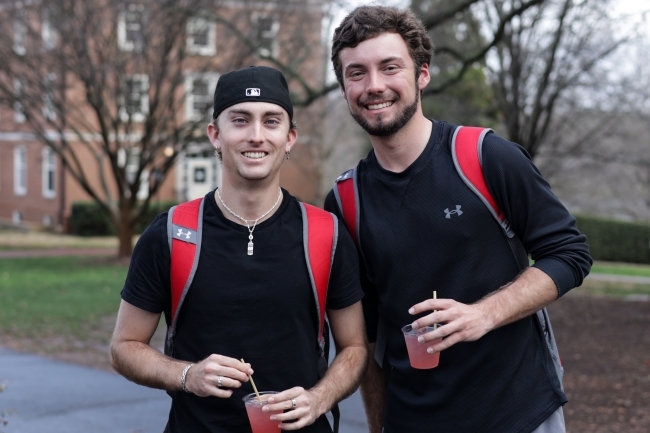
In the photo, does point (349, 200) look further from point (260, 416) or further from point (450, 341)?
point (260, 416)

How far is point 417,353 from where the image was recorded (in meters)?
2.87

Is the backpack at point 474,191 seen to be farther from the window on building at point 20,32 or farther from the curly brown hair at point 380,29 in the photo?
the window on building at point 20,32

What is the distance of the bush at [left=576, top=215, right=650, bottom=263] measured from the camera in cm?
3362

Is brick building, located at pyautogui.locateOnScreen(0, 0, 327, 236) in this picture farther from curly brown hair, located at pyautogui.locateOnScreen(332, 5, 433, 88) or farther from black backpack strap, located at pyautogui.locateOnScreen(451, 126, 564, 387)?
black backpack strap, located at pyautogui.locateOnScreen(451, 126, 564, 387)

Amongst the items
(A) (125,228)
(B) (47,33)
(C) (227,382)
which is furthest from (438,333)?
(B) (47,33)

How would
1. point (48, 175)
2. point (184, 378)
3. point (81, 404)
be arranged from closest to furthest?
point (184, 378) < point (81, 404) < point (48, 175)

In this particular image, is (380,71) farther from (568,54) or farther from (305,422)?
(568,54)

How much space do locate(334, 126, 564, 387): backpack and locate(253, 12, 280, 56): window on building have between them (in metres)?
16.3

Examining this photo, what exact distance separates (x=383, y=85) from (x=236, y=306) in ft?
3.14

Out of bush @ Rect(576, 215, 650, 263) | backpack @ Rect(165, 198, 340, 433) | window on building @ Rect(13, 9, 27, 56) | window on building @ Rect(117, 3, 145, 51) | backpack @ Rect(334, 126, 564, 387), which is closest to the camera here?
backpack @ Rect(165, 198, 340, 433)

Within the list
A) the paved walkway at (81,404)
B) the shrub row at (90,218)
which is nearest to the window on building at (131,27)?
the paved walkway at (81,404)

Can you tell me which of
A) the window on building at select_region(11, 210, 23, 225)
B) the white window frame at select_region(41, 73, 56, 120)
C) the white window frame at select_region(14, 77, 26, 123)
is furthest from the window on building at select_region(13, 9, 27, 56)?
the window on building at select_region(11, 210, 23, 225)

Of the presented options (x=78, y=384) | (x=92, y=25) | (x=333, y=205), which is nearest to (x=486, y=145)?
(x=333, y=205)

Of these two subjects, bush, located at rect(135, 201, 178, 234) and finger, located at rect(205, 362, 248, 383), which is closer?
finger, located at rect(205, 362, 248, 383)
